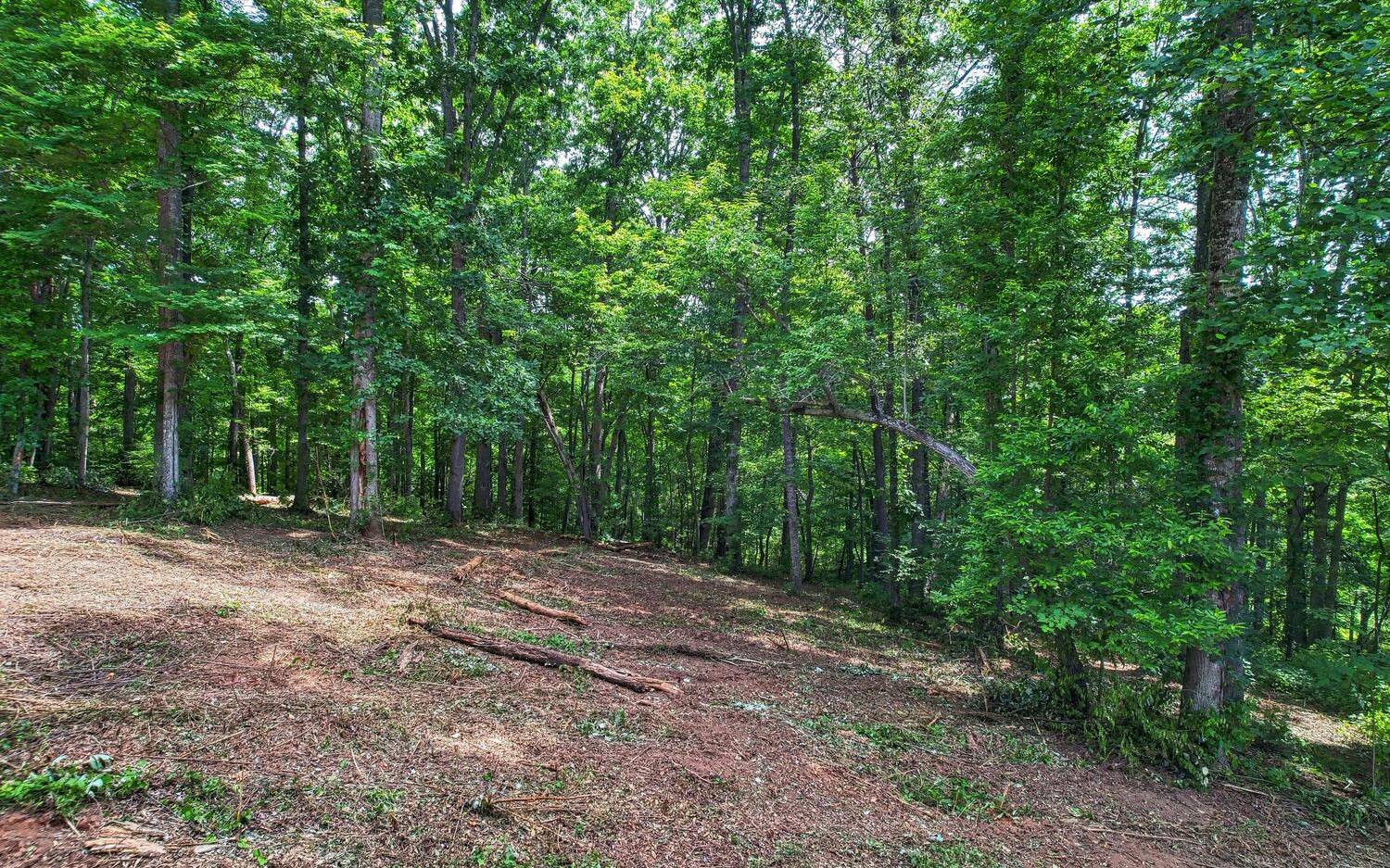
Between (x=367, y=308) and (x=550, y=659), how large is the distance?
7.71 meters

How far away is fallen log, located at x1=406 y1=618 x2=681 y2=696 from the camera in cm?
551

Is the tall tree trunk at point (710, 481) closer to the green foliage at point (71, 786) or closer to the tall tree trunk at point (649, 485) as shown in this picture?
the tall tree trunk at point (649, 485)

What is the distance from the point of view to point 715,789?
3.76 metres

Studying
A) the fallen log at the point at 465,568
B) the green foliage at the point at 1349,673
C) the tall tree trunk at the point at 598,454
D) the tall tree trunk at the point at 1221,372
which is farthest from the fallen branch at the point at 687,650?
the tall tree trunk at the point at 598,454

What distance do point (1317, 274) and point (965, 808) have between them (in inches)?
187

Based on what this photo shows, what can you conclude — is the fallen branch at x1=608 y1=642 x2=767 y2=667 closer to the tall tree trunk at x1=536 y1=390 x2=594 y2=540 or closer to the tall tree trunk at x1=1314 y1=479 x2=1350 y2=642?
the tall tree trunk at x1=536 y1=390 x2=594 y2=540

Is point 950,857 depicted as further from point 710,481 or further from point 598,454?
point 598,454

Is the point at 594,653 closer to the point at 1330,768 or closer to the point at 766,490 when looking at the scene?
the point at 1330,768

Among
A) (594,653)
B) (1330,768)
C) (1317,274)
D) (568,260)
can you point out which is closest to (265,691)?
(594,653)

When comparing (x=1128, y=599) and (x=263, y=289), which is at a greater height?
(x=263, y=289)

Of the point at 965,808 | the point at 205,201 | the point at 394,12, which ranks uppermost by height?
the point at 394,12

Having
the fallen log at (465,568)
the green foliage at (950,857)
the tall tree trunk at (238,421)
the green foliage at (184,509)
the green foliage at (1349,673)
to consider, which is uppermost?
the tall tree trunk at (238,421)

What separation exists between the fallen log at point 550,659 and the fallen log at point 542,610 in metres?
1.59

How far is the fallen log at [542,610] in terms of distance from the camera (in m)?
7.61
